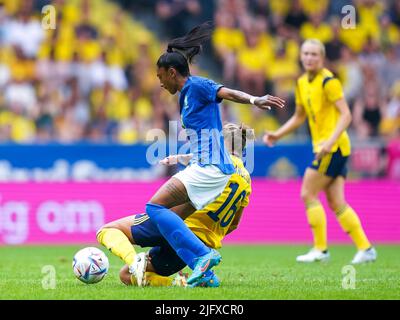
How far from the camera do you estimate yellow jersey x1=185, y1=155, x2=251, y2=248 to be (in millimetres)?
7547

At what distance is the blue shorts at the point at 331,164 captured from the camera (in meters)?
10.8

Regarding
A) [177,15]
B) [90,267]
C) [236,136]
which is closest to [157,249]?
[90,267]

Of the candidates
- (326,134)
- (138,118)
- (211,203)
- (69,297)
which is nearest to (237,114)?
(138,118)

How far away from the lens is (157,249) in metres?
7.66

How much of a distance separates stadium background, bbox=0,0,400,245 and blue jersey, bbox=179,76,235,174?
690 centimetres

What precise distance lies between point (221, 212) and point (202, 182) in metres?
0.46

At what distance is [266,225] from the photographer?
48.0 feet

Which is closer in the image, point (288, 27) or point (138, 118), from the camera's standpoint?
point (138, 118)

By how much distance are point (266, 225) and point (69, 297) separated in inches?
327

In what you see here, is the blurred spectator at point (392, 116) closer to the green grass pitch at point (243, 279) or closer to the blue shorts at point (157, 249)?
the green grass pitch at point (243, 279)

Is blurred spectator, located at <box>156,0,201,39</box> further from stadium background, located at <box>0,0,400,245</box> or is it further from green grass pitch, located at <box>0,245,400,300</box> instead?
green grass pitch, located at <box>0,245,400,300</box>

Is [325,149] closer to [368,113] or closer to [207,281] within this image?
[207,281]

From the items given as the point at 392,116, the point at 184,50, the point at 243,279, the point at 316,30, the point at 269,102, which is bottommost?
the point at 243,279
